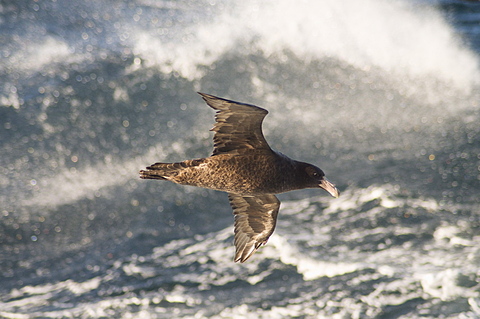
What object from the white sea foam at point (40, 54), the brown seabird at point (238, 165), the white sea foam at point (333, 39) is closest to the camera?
the brown seabird at point (238, 165)

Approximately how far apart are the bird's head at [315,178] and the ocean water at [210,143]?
4.67 metres

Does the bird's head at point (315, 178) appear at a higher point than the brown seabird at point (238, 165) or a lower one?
lower

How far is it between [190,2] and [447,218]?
6943 mm

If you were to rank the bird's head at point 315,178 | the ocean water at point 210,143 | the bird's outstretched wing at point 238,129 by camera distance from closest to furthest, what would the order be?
1. the bird's outstretched wing at point 238,129
2. the bird's head at point 315,178
3. the ocean water at point 210,143

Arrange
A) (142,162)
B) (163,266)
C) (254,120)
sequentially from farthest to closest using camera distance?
(142,162) → (163,266) → (254,120)

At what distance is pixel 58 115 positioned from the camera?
12688 mm

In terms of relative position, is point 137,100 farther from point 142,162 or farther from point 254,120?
point 254,120

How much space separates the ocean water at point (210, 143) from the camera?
11.1 meters

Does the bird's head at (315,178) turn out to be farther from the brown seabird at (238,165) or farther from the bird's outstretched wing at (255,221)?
the bird's outstretched wing at (255,221)

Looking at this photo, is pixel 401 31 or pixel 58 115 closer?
pixel 58 115

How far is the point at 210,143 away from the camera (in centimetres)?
1293

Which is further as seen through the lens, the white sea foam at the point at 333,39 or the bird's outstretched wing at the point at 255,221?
the white sea foam at the point at 333,39

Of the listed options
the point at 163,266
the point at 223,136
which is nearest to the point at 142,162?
the point at 163,266

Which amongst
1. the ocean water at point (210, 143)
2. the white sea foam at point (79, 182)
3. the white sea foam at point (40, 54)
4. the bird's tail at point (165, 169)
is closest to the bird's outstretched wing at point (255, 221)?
the bird's tail at point (165, 169)
